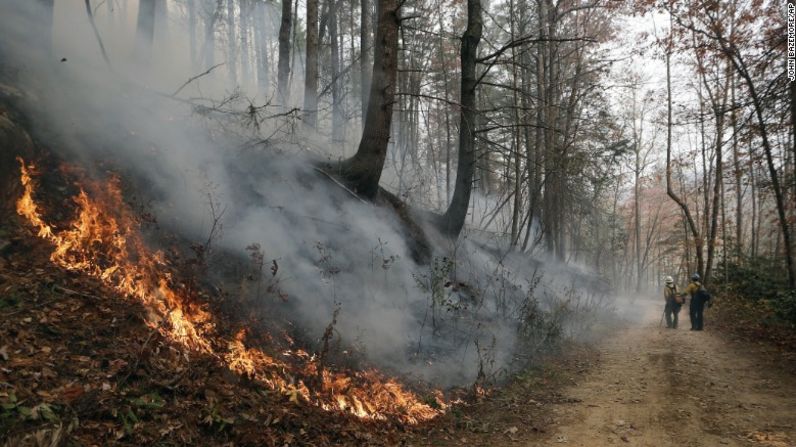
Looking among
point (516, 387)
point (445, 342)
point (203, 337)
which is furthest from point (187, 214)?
point (516, 387)

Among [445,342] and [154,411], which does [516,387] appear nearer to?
[445,342]

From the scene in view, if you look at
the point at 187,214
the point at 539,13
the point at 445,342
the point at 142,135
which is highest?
the point at 539,13

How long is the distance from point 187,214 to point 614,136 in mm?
20412

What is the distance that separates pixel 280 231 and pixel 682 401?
7.18 m

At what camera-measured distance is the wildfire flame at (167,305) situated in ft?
16.6

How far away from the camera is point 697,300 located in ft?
46.4

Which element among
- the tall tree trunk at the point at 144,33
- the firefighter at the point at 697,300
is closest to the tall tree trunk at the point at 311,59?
the tall tree trunk at the point at 144,33

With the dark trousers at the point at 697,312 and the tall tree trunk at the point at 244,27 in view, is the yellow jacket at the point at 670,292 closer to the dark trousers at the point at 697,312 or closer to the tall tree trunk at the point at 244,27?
the dark trousers at the point at 697,312

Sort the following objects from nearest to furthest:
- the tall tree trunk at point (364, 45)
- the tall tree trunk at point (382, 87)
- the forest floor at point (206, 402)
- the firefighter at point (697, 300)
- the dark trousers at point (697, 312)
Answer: the forest floor at point (206, 402), the tall tree trunk at point (382, 87), the firefighter at point (697, 300), the dark trousers at point (697, 312), the tall tree trunk at point (364, 45)

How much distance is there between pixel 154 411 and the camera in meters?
3.87

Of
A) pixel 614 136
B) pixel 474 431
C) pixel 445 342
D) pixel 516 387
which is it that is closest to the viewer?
pixel 474 431

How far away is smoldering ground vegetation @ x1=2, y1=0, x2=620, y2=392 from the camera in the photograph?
6.69m

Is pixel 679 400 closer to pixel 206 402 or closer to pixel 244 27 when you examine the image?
pixel 206 402

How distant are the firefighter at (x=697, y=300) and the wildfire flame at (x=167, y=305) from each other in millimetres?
11752
